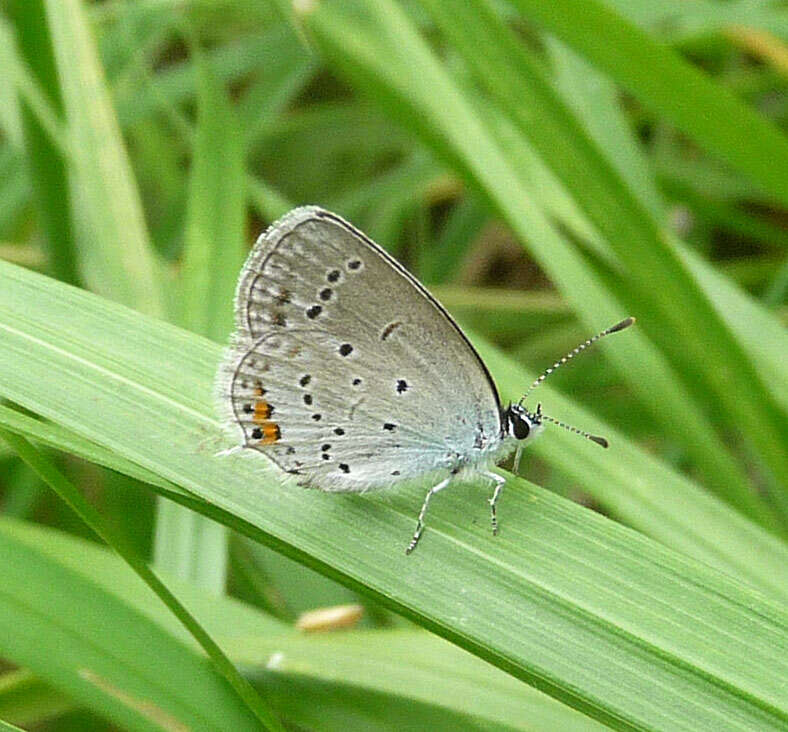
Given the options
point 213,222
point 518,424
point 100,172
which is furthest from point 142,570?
point 100,172

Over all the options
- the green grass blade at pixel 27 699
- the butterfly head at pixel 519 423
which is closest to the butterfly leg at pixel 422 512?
the butterfly head at pixel 519 423

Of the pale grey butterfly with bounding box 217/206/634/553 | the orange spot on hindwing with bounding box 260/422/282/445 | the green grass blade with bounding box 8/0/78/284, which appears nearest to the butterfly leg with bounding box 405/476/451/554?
the pale grey butterfly with bounding box 217/206/634/553

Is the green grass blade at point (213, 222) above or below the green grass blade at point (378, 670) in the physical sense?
above

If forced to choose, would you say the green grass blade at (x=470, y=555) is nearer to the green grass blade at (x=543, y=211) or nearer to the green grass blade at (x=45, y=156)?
the green grass blade at (x=543, y=211)

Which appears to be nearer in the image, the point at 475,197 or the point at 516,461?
the point at 516,461

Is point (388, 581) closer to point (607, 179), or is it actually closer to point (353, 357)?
point (353, 357)

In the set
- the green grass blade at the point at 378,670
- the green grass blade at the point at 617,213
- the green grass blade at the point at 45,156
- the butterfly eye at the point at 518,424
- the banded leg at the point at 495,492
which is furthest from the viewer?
the green grass blade at the point at 45,156

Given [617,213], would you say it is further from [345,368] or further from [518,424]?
[345,368]
